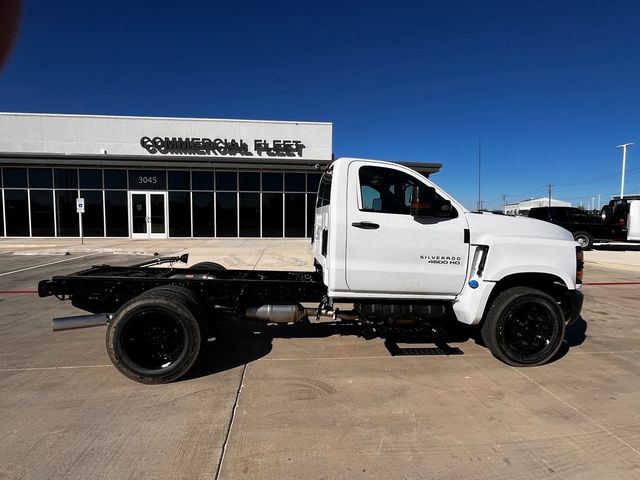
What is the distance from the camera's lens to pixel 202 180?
21609 millimetres

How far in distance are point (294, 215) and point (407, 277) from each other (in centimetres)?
1805

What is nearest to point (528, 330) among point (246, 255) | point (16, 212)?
point (246, 255)

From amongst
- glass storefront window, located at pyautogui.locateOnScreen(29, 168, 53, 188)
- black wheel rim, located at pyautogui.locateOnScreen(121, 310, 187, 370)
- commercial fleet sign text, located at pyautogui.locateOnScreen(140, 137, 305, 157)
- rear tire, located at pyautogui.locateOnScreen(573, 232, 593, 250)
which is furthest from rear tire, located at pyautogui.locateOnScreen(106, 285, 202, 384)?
glass storefront window, located at pyautogui.locateOnScreen(29, 168, 53, 188)

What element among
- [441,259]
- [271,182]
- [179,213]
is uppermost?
[271,182]

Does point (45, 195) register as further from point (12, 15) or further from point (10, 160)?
point (12, 15)

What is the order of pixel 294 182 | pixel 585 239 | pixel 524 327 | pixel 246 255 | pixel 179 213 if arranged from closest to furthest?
pixel 524 327, pixel 246 255, pixel 585 239, pixel 179 213, pixel 294 182

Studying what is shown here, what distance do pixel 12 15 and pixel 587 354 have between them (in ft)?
→ 20.2

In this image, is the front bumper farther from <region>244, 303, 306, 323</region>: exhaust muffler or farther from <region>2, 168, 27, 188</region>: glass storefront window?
<region>2, 168, 27, 188</region>: glass storefront window

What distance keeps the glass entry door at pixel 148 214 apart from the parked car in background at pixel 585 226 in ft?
60.6

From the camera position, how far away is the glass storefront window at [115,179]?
69.6 ft

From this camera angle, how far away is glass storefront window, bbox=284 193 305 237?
72.7 feet

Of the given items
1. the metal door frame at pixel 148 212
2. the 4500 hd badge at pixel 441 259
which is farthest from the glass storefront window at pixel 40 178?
the 4500 hd badge at pixel 441 259

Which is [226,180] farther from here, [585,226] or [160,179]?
[585,226]

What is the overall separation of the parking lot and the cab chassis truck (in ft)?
1.66
